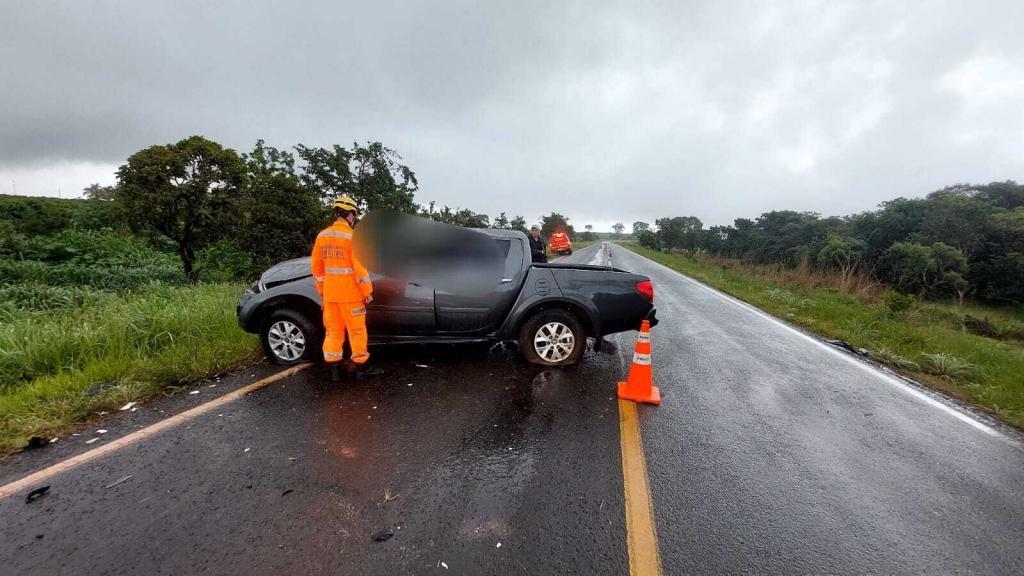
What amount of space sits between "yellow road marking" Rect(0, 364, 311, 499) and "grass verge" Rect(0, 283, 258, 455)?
0.53 meters

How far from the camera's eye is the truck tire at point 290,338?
4.14 m

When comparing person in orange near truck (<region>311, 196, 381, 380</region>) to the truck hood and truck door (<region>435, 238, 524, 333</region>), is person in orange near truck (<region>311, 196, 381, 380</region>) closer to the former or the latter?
the truck hood

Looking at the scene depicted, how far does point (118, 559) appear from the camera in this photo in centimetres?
172

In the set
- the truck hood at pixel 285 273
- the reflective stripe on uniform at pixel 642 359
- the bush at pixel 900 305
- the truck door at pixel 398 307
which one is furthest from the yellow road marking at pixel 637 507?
the bush at pixel 900 305

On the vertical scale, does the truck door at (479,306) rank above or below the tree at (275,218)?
below

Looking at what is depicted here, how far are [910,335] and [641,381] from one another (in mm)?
6196

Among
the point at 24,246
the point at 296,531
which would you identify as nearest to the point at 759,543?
the point at 296,531

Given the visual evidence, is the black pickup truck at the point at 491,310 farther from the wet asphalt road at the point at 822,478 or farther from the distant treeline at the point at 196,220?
the distant treeline at the point at 196,220

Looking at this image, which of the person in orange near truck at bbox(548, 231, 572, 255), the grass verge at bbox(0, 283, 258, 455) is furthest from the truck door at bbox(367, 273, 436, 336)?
the person in orange near truck at bbox(548, 231, 572, 255)

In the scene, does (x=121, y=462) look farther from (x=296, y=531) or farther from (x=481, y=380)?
(x=481, y=380)

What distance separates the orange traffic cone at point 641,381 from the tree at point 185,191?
11485 millimetres

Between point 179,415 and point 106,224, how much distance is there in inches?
959

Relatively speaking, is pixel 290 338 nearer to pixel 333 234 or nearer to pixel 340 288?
pixel 340 288

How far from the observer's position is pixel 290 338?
4.20 m
